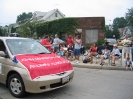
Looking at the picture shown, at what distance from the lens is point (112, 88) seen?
18.4 feet

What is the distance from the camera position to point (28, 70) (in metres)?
4.36

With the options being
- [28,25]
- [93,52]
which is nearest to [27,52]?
[93,52]

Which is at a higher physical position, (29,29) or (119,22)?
(119,22)

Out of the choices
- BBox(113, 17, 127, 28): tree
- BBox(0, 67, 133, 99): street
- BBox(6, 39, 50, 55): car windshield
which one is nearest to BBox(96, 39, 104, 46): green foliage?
BBox(0, 67, 133, 99): street

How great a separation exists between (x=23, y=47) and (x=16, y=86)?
137 cm

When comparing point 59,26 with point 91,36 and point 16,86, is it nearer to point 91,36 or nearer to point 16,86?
point 91,36

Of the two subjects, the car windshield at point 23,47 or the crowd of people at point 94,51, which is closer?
the car windshield at point 23,47

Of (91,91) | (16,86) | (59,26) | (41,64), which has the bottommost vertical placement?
(91,91)

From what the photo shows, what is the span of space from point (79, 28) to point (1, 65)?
19736 millimetres

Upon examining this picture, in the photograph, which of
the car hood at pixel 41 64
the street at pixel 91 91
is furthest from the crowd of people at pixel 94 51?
the car hood at pixel 41 64

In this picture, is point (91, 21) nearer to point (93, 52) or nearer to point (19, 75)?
point (93, 52)

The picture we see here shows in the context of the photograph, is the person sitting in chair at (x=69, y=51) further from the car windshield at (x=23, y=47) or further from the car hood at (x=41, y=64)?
the car hood at (x=41, y=64)

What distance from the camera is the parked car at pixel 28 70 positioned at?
4336 mm

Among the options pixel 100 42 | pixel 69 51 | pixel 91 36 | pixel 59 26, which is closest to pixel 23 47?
pixel 69 51
